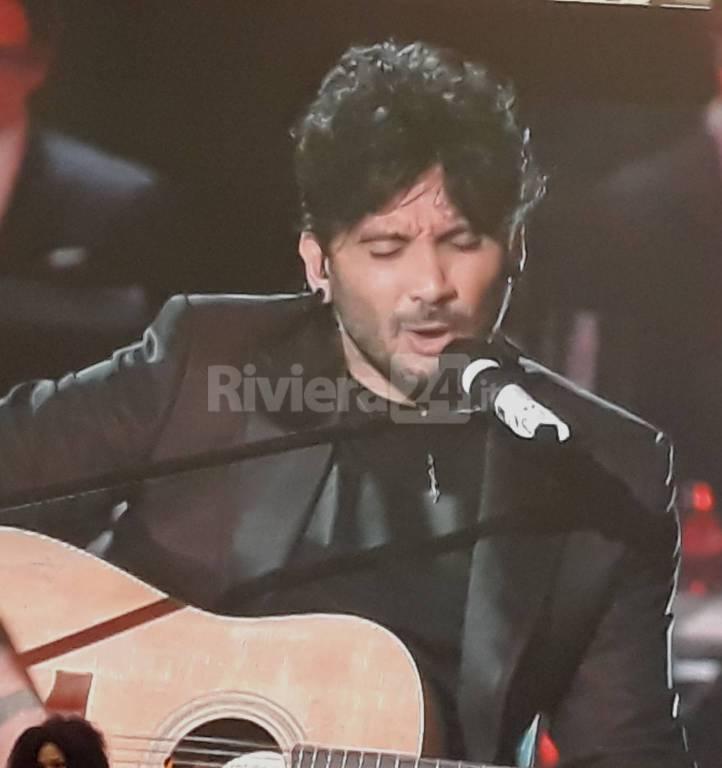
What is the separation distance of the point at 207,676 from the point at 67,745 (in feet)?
1.99

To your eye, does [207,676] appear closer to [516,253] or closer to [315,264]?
[315,264]

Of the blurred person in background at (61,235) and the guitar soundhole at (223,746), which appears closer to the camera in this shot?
the guitar soundhole at (223,746)

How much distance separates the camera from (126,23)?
5.77ft

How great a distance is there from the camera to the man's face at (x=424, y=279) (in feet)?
5.50

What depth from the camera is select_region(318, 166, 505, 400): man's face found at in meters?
1.68

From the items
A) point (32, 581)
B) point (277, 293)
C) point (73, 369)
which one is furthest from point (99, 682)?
point (277, 293)

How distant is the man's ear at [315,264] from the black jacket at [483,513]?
0.03 metres

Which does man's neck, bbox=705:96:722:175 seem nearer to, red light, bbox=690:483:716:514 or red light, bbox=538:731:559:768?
red light, bbox=690:483:716:514

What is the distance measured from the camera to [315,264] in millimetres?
1719

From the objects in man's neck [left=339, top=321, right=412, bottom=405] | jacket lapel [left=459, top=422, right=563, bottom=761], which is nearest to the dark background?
man's neck [left=339, top=321, right=412, bottom=405]

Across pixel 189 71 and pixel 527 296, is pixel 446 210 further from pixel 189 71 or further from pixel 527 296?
pixel 189 71

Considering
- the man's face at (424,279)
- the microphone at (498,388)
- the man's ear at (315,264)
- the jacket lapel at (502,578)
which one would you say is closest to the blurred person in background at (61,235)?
the man's ear at (315,264)

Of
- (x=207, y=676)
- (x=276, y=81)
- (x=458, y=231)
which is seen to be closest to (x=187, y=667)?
(x=207, y=676)

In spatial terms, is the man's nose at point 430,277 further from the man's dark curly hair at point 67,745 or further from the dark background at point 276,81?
the man's dark curly hair at point 67,745
